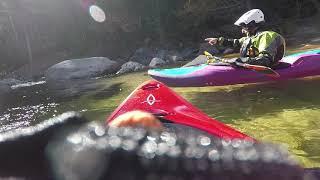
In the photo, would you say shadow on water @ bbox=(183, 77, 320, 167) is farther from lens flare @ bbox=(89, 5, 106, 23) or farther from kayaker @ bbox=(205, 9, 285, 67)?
lens flare @ bbox=(89, 5, 106, 23)

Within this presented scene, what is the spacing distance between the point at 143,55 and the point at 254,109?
1742cm

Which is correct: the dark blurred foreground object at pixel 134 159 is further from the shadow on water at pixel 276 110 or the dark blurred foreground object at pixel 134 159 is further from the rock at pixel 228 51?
the rock at pixel 228 51

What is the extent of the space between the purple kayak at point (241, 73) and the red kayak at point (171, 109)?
134 inches

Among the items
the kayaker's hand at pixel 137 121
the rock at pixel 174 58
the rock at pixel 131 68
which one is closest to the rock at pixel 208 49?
the rock at pixel 174 58

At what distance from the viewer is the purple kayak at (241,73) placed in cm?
787

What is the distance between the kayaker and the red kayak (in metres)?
3.28

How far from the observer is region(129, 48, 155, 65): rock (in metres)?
22.9

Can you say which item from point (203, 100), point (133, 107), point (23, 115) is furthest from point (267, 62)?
point (23, 115)

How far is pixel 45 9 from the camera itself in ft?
105

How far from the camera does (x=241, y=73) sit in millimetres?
7988

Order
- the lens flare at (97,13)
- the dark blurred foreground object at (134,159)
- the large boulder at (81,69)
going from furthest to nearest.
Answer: the lens flare at (97,13) < the large boulder at (81,69) < the dark blurred foreground object at (134,159)

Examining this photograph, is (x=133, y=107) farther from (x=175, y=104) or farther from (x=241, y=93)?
(x=241, y=93)

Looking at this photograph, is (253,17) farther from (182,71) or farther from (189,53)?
(189,53)

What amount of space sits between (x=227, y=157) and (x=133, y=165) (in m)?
0.16
